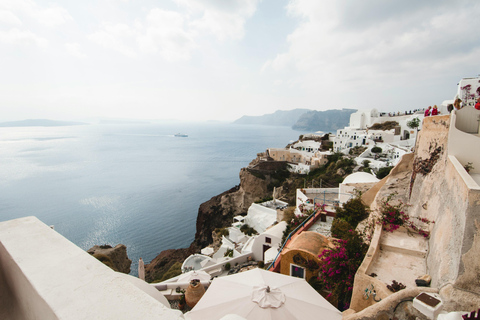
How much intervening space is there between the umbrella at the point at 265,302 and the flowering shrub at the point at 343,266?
0.50 meters

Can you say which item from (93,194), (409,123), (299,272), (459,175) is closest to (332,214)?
(299,272)

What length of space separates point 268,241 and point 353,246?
9.28m

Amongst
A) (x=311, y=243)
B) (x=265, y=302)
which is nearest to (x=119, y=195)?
(x=311, y=243)

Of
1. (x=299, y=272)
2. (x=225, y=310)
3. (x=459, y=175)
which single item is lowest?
(x=299, y=272)

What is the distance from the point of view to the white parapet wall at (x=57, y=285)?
1.16 m

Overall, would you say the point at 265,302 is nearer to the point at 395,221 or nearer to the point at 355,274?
the point at 355,274

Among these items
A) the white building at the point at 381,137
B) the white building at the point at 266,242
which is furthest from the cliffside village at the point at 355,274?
the white building at the point at 381,137

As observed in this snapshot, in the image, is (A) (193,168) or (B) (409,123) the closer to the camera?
(B) (409,123)

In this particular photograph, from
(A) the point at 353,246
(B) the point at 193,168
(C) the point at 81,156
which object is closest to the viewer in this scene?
(A) the point at 353,246

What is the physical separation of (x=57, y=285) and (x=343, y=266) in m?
5.94

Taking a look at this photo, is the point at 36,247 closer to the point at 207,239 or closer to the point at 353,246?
the point at 353,246

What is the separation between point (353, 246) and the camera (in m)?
5.90

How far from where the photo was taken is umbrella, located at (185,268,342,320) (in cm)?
505

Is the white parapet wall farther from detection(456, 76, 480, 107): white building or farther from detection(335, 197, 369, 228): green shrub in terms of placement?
detection(456, 76, 480, 107): white building
